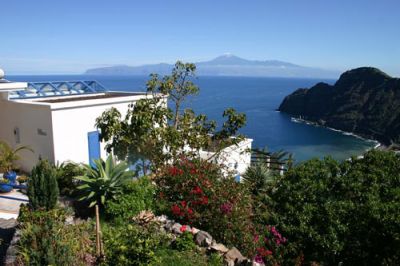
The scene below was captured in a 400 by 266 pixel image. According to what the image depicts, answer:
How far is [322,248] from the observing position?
8.38m

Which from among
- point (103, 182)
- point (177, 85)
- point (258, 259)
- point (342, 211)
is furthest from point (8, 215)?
point (342, 211)

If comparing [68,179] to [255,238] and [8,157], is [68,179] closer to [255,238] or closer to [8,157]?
[8,157]

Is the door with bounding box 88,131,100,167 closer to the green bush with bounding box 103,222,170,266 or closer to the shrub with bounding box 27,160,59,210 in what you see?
the shrub with bounding box 27,160,59,210

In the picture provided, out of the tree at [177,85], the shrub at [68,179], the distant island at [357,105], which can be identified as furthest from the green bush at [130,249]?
the distant island at [357,105]

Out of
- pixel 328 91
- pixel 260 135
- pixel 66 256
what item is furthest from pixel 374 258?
pixel 328 91

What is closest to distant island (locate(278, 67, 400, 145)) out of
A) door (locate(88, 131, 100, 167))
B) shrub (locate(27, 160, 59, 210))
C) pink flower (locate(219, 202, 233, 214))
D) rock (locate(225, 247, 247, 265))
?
door (locate(88, 131, 100, 167))

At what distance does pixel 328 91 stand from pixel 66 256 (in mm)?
123645

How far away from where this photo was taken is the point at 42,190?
782 cm

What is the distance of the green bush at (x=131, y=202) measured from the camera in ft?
27.7

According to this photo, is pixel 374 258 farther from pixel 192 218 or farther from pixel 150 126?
pixel 150 126

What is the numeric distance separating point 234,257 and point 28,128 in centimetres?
947

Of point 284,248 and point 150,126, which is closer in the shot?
point 284,248

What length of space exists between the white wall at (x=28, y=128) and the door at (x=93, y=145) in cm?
141

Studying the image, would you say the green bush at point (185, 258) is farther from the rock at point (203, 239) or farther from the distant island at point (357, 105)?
the distant island at point (357, 105)
